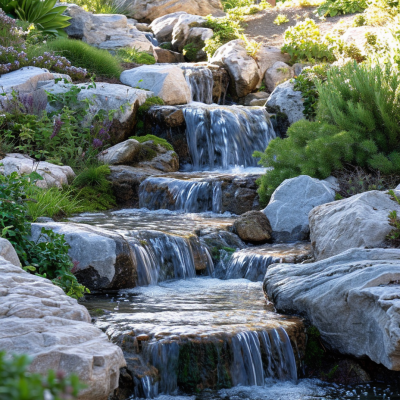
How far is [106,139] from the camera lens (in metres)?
11.0

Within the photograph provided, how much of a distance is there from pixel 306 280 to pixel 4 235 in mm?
2722

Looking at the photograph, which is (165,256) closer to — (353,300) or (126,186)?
(353,300)

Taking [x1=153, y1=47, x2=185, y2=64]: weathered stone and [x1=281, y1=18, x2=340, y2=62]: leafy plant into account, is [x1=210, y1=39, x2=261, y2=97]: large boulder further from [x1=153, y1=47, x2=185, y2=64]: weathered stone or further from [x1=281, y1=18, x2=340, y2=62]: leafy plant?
[x1=153, y1=47, x2=185, y2=64]: weathered stone

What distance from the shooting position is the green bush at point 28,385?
862mm

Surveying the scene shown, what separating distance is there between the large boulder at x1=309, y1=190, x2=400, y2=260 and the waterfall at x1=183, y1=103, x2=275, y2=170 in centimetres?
567

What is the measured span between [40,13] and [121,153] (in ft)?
23.0

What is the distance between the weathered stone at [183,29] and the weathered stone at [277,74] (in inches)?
174

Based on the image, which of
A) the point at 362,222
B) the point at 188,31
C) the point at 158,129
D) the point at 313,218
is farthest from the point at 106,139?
the point at 188,31

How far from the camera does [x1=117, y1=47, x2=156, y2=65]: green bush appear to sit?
1686 centimetres

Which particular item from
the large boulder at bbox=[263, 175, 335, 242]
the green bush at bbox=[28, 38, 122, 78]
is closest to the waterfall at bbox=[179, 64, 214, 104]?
the green bush at bbox=[28, 38, 122, 78]

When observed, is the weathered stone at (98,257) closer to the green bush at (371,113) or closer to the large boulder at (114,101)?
the green bush at (371,113)

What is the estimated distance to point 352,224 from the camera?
5.80 metres

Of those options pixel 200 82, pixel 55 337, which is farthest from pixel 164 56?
pixel 55 337

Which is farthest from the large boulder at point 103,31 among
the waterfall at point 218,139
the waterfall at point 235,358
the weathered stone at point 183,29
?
the waterfall at point 235,358
